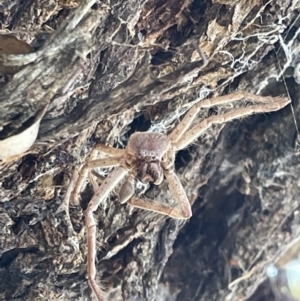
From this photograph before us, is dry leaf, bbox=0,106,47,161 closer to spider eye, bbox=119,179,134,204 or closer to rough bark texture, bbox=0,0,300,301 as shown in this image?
rough bark texture, bbox=0,0,300,301

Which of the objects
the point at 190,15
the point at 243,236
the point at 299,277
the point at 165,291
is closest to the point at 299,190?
the point at 243,236

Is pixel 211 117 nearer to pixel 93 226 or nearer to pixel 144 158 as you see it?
pixel 144 158

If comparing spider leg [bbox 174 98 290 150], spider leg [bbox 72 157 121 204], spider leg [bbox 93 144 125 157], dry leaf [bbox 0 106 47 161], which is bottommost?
spider leg [bbox 72 157 121 204]

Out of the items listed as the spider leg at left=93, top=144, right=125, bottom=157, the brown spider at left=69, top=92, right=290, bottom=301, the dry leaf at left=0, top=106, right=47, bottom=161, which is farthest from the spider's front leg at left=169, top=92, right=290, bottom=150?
the dry leaf at left=0, top=106, right=47, bottom=161

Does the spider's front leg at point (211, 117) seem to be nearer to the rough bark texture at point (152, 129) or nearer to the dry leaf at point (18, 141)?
the rough bark texture at point (152, 129)

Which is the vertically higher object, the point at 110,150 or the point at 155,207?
the point at 110,150

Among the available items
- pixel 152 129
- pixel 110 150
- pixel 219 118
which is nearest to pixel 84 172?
pixel 110 150

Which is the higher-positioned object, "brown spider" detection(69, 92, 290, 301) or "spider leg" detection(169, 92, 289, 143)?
"spider leg" detection(169, 92, 289, 143)

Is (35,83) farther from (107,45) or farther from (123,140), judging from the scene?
(123,140)
